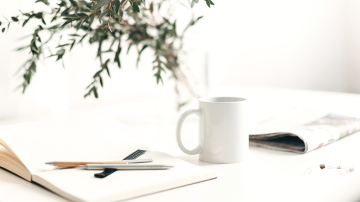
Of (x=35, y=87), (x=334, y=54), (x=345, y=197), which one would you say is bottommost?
(x=345, y=197)

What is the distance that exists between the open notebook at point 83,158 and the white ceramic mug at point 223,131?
2.6 inches

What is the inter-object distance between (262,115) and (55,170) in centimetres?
65

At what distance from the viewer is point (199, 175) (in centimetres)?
51

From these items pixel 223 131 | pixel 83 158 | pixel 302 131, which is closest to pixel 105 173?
pixel 83 158

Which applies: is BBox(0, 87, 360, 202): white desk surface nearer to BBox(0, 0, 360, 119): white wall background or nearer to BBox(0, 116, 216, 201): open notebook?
BBox(0, 116, 216, 201): open notebook

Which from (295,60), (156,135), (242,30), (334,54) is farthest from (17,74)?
(334,54)

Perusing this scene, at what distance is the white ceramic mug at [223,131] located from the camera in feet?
1.93

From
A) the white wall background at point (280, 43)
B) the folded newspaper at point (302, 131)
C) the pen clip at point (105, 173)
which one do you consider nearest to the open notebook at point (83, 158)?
the pen clip at point (105, 173)

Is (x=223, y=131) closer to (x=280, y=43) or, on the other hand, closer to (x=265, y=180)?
(x=265, y=180)

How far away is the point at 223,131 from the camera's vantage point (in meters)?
0.59

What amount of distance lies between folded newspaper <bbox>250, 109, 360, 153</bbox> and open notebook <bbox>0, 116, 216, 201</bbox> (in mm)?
227

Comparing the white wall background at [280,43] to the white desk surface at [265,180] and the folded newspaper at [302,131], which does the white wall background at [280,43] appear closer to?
the folded newspaper at [302,131]

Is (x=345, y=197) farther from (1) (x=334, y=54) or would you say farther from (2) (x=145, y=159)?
(1) (x=334, y=54)

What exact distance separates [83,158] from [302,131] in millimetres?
405
